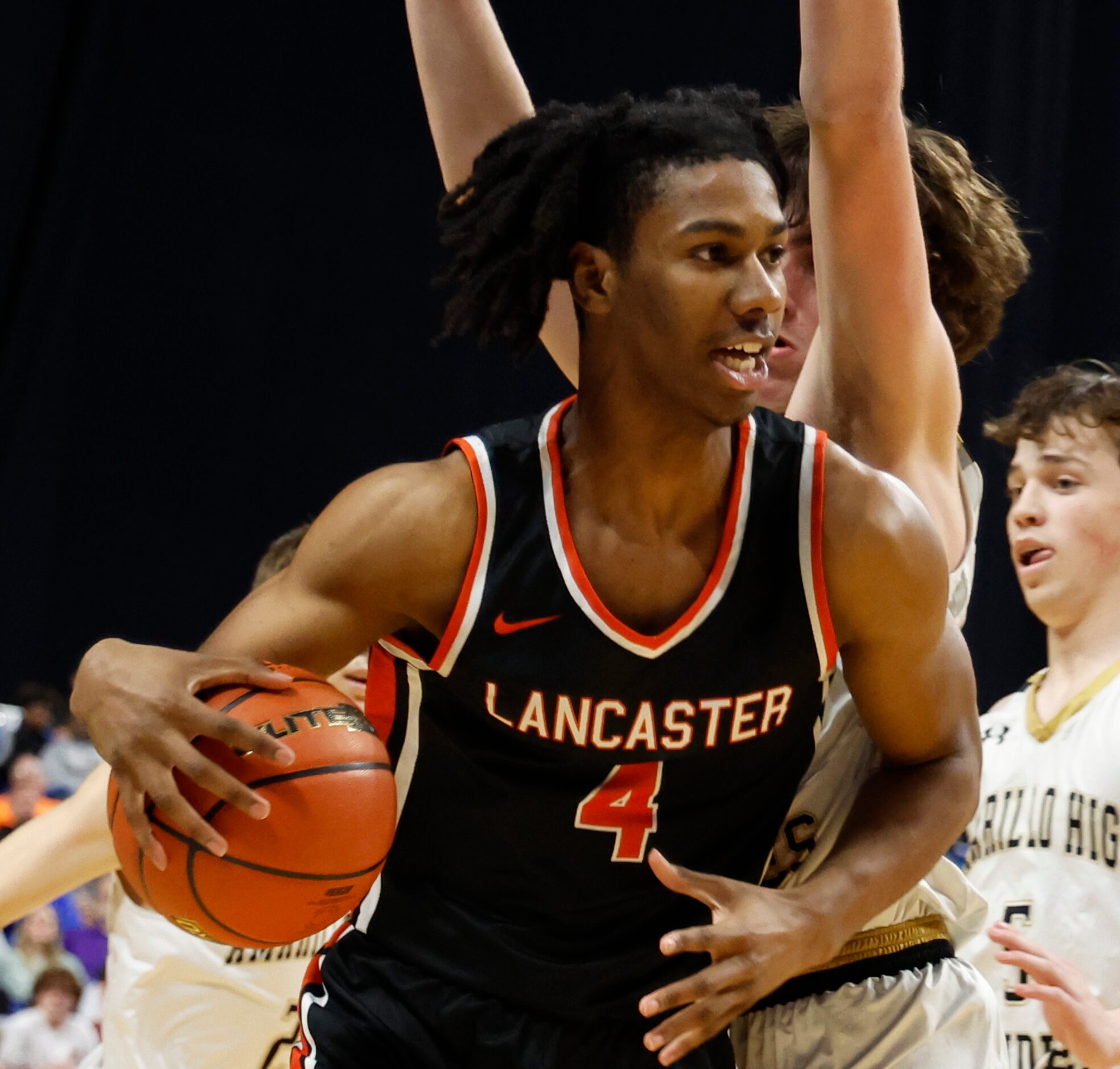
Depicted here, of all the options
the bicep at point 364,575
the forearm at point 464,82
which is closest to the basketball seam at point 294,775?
the bicep at point 364,575

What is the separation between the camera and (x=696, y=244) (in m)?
1.90

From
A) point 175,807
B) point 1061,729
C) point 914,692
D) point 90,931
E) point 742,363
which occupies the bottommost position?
point 90,931

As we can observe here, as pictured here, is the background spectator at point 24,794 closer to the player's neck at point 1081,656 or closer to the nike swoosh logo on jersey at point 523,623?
the player's neck at point 1081,656

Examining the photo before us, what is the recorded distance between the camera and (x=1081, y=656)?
3736mm

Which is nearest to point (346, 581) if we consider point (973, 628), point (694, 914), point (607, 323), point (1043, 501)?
point (607, 323)

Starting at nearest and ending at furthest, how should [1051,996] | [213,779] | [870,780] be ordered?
1. [213,779]
2. [870,780]
3. [1051,996]

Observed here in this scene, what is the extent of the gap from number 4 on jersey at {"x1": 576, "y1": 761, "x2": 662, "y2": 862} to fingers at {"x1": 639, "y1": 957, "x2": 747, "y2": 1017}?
0.79ft

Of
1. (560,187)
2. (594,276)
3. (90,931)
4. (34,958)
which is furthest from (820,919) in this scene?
(90,931)

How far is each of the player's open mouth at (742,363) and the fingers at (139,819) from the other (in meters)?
0.85

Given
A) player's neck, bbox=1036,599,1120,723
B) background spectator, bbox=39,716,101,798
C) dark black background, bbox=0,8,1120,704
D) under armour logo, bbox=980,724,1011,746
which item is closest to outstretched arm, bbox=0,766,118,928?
under armour logo, bbox=980,724,1011,746

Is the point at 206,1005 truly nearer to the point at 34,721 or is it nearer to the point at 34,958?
the point at 34,958

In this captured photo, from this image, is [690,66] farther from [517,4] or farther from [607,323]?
[607,323]

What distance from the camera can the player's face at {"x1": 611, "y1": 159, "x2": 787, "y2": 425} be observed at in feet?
6.22

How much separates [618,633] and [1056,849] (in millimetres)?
1879
